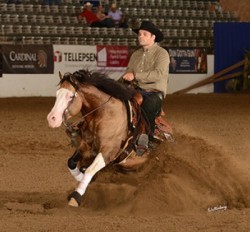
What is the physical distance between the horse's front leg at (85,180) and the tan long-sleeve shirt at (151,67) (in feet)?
4.37

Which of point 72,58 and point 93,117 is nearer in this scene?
point 93,117

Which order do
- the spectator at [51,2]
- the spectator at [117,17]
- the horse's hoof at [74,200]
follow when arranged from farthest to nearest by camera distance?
the spectator at [117,17], the spectator at [51,2], the horse's hoof at [74,200]

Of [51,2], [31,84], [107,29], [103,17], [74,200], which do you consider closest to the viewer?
[74,200]

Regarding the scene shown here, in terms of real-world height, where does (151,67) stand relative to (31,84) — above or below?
above

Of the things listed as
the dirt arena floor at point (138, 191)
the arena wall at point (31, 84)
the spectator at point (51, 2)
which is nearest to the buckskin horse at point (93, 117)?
the dirt arena floor at point (138, 191)

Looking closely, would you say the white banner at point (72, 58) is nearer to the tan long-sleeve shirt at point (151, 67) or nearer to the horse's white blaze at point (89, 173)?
the tan long-sleeve shirt at point (151, 67)

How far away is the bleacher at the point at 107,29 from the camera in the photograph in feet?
74.8

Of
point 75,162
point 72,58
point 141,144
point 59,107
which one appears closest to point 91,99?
point 59,107

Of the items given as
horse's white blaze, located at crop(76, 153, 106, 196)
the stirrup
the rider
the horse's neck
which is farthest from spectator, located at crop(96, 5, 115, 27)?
horse's white blaze, located at crop(76, 153, 106, 196)

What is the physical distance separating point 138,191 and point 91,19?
16.4 m

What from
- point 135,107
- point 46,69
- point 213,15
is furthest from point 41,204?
point 213,15

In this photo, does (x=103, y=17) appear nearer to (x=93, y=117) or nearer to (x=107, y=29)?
(x=107, y=29)

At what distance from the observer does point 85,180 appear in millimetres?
7523

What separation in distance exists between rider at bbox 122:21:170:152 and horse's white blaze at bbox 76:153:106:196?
2.73 feet
